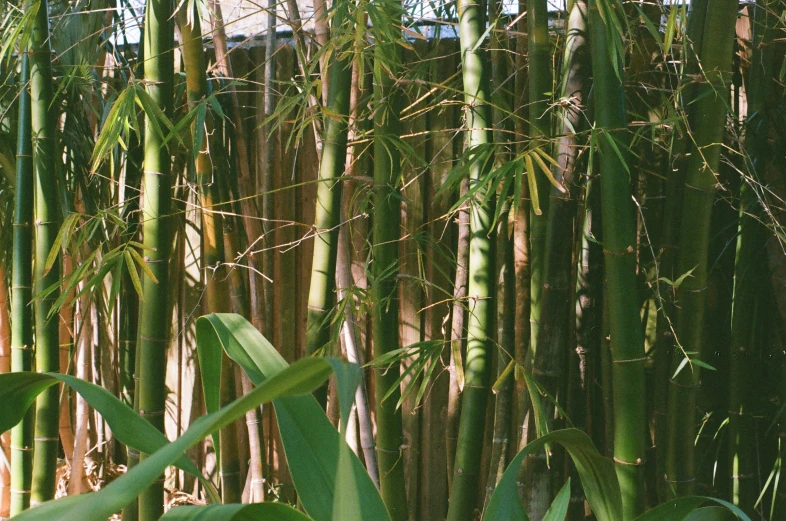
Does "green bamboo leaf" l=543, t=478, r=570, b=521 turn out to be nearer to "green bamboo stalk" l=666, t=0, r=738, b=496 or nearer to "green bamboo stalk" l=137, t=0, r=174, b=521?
"green bamboo stalk" l=666, t=0, r=738, b=496

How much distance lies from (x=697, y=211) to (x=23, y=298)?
124 cm

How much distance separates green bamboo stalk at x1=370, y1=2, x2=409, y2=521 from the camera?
4.02 feet

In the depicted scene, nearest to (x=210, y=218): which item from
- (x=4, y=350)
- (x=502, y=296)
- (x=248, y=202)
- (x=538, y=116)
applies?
(x=248, y=202)

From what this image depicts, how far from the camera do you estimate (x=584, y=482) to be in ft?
2.15

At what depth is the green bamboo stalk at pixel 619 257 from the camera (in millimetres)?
924

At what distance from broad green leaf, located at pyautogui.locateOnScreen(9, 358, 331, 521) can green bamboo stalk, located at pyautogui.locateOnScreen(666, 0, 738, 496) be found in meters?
0.78

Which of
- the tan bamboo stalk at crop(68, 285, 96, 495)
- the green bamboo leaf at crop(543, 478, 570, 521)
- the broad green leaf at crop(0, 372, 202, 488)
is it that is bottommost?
the tan bamboo stalk at crop(68, 285, 96, 495)

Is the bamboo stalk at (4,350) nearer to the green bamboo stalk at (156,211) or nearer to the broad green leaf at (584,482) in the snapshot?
the green bamboo stalk at (156,211)

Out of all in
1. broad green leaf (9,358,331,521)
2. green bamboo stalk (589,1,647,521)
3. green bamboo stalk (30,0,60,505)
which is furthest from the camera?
green bamboo stalk (30,0,60,505)

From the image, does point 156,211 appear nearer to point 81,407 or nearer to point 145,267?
point 145,267

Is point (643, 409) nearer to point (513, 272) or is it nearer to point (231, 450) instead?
point (513, 272)

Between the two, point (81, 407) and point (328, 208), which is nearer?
point (328, 208)

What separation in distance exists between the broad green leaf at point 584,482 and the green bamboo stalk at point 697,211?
Answer: 0.45 meters

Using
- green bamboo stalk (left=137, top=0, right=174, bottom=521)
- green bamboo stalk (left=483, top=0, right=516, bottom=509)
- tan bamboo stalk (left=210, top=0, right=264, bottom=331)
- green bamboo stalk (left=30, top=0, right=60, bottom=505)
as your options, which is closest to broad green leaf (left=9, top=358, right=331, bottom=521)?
green bamboo stalk (left=137, top=0, right=174, bottom=521)
